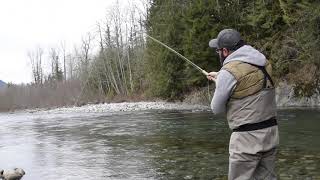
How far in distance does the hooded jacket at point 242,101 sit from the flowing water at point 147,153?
4740 mm

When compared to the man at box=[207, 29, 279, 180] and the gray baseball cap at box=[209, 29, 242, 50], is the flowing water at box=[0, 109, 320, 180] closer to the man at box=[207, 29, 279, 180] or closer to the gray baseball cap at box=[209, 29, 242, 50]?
the man at box=[207, 29, 279, 180]

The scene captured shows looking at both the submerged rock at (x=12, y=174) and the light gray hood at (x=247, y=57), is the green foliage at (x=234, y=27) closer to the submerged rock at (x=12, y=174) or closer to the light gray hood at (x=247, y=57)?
the submerged rock at (x=12, y=174)

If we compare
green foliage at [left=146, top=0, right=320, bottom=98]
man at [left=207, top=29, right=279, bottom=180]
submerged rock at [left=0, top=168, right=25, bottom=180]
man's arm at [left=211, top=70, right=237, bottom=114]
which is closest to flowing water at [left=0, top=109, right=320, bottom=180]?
submerged rock at [left=0, top=168, right=25, bottom=180]

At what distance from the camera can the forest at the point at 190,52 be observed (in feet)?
89.3

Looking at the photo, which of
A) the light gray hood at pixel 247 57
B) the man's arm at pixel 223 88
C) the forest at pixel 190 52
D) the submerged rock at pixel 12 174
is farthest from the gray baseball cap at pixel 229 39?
the forest at pixel 190 52

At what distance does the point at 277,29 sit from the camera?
30656 mm

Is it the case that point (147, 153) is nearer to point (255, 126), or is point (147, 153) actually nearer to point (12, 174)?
point (12, 174)

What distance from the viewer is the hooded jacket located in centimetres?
384

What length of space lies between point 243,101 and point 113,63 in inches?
2533

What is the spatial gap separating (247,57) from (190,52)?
106 feet

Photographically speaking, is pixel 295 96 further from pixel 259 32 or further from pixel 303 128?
pixel 303 128

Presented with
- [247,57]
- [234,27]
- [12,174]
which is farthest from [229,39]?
[234,27]

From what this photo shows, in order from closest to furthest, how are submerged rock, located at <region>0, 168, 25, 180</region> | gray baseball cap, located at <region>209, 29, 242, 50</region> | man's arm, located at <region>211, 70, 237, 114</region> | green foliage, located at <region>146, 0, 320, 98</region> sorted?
man's arm, located at <region>211, 70, 237, 114</region> → gray baseball cap, located at <region>209, 29, 242, 50</region> → submerged rock, located at <region>0, 168, 25, 180</region> → green foliage, located at <region>146, 0, 320, 98</region>

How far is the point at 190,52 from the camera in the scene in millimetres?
35969
